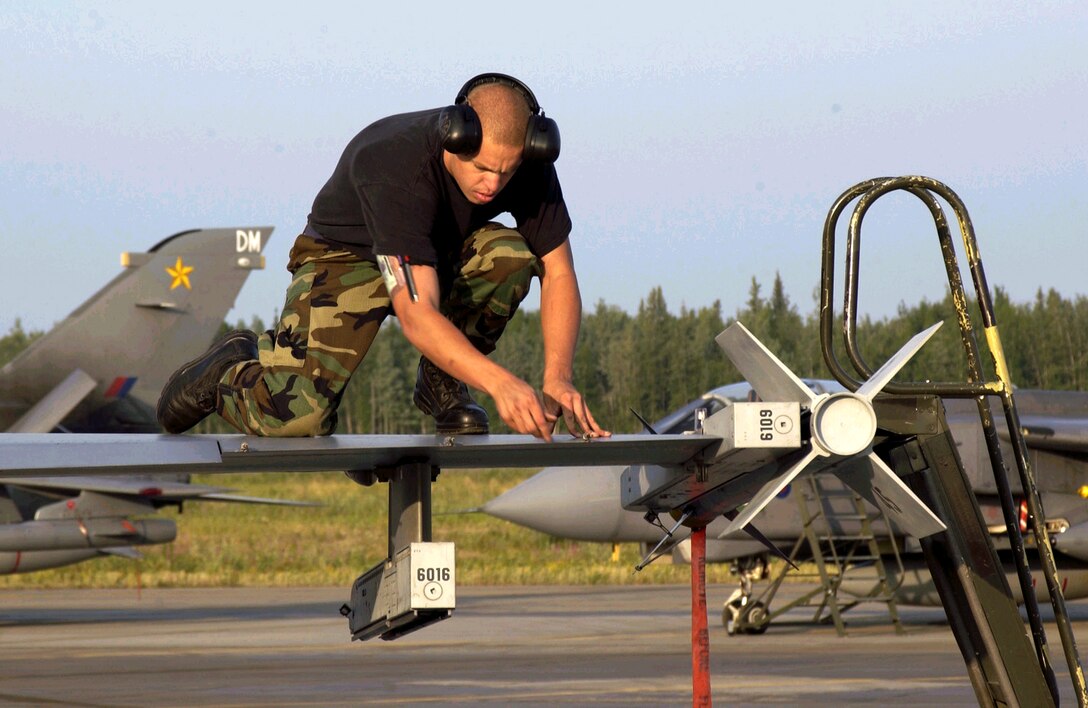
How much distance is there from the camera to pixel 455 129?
362 centimetres

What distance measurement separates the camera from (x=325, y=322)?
4.14 metres

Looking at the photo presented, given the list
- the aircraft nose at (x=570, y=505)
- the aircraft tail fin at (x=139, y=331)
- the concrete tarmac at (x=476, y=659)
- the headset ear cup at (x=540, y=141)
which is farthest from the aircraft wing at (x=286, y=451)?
the aircraft tail fin at (x=139, y=331)

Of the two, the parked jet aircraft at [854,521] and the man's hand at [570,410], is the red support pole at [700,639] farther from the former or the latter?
the parked jet aircraft at [854,521]

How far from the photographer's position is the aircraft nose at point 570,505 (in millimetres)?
14312

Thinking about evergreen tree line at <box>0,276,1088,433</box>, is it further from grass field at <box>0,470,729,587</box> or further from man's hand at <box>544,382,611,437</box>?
man's hand at <box>544,382,611,437</box>

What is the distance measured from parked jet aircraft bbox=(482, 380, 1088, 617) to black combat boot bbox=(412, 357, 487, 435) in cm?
872

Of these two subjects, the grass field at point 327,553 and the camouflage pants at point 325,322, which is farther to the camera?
the grass field at point 327,553

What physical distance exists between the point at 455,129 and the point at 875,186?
4.32 feet

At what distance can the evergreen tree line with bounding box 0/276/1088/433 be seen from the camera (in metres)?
50.2

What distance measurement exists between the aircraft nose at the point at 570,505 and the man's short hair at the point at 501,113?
10631 millimetres

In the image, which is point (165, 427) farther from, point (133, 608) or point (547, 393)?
point (133, 608)

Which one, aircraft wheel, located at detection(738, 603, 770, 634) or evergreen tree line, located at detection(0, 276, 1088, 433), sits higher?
evergreen tree line, located at detection(0, 276, 1088, 433)

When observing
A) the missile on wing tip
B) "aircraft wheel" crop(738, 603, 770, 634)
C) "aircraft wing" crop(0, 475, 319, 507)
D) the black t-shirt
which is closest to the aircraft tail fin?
"aircraft wing" crop(0, 475, 319, 507)

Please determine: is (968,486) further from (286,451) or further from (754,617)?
(754,617)
